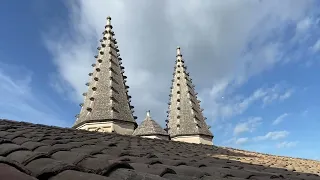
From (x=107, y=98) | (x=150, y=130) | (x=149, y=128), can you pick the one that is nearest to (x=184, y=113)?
(x=107, y=98)

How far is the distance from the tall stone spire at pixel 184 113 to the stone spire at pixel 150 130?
8.62 meters

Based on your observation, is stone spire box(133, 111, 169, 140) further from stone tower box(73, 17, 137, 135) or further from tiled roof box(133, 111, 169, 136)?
stone tower box(73, 17, 137, 135)

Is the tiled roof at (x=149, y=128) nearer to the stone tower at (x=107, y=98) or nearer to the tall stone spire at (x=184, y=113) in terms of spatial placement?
the stone tower at (x=107, y=98)

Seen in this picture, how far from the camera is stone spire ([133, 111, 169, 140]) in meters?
23.2

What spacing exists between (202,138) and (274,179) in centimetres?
2849

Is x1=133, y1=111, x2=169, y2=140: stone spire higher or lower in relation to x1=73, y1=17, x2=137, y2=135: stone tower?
lower

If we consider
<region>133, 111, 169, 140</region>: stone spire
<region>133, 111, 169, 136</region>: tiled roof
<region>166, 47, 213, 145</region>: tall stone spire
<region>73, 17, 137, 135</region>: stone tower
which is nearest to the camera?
<region>133, 111, 169, 140</region>: stone spire

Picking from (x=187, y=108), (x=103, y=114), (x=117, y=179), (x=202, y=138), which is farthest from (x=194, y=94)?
(x=117, y=179)

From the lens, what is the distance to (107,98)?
1151 inches

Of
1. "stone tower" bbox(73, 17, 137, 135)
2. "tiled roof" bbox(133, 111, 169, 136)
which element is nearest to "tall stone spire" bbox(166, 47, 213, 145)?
"stone tower" bbox(73, 17, 137, 135)

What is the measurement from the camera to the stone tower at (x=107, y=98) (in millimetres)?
27609

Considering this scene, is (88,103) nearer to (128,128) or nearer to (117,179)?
(128,128)

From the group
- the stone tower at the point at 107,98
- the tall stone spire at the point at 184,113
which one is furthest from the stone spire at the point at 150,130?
the tall stone spire at the point at 184,113

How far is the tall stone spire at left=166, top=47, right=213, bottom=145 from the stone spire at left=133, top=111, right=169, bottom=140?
862 centimetres
